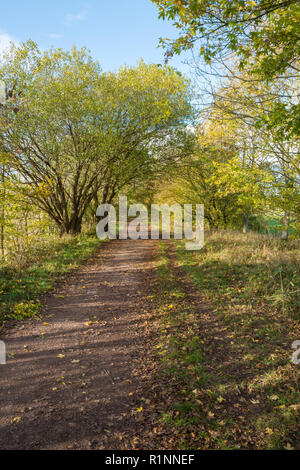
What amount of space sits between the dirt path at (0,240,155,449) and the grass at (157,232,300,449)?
0.63 m

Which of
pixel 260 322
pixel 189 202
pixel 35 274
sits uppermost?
pixel 189 202

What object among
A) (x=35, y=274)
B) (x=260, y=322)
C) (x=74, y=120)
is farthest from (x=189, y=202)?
(x=260, y=322)

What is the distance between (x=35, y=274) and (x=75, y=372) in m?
4.91

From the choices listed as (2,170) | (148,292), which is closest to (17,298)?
(148,292)

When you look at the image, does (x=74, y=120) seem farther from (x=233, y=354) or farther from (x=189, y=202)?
(x=233, y=354)

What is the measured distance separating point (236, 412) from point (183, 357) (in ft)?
4.08

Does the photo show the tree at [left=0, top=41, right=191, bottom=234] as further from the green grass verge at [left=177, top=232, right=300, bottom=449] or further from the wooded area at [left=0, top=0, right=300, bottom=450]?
the green grass verge at [left=177, top=232, right=300, bottom=449]

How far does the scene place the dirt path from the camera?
3262 millimetres

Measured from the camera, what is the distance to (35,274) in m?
8.58

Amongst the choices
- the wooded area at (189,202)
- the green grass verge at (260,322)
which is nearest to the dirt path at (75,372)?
the wooded area at (189,202)

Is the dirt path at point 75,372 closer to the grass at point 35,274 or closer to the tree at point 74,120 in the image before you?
the grass at point 35,274

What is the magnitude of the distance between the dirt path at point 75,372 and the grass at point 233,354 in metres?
0.63

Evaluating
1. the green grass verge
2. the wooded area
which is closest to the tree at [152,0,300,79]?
the wooded area

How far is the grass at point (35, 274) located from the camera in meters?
6.41
